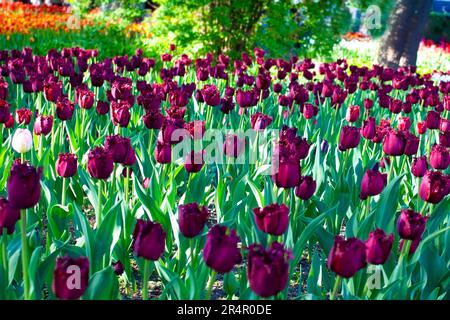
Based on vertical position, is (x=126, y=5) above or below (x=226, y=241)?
below

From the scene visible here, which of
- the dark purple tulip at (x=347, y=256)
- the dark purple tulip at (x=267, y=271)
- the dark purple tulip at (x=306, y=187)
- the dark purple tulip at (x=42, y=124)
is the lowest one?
the dark purple tulip at (x=42, y=124)

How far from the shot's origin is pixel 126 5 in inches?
366

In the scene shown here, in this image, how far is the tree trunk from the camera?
9883 mm

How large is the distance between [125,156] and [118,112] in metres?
0.65

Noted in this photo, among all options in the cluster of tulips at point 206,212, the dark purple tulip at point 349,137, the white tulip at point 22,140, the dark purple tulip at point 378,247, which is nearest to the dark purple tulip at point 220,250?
the cluster of tulips at point 206,212

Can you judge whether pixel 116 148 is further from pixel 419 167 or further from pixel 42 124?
pixel 419 167

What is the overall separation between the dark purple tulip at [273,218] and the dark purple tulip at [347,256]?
168mm

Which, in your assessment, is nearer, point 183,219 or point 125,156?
point 183,219

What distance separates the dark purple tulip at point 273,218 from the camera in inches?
62.3

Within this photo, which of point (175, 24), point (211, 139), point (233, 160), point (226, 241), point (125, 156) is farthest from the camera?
point (175, 24)

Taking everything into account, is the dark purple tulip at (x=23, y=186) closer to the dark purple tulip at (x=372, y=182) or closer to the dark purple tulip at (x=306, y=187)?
the dark purple tulip at (x=306, y=187)

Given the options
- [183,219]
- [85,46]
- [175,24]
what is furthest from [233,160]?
[85,46]

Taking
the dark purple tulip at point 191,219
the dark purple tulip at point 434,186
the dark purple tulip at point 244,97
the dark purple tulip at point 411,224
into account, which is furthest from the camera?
the dark purple tulip at point 244,97
